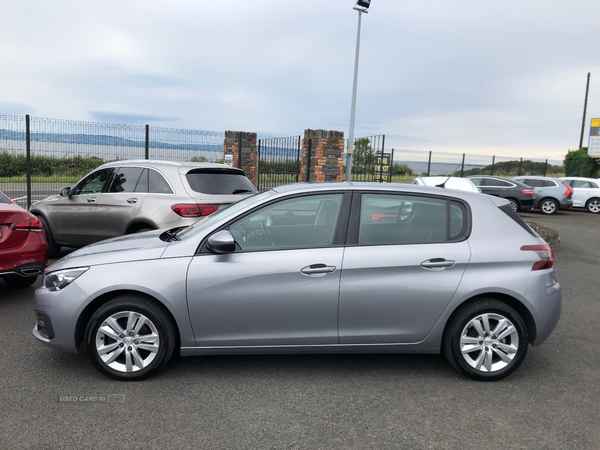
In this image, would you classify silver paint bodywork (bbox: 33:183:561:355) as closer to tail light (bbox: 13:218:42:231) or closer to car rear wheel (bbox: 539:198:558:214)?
tail light (bbox: 13:218:42:231)

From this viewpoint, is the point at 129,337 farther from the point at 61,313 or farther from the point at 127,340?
the point at 61,313

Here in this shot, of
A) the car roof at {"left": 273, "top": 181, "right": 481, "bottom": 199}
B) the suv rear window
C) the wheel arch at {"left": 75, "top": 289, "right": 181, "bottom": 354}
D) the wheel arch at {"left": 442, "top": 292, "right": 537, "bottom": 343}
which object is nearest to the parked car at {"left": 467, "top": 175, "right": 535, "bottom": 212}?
the suv rear window

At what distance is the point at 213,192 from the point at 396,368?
367 cm

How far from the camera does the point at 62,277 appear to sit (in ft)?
13.0

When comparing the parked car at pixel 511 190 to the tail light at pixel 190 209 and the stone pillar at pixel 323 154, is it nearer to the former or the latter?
the stone pillar at pixel 323 154

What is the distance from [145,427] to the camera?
3287 millimetres

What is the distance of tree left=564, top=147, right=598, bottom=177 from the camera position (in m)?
33.0

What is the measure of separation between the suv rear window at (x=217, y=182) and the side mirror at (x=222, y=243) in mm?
3083

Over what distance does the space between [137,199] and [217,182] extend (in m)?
1.15

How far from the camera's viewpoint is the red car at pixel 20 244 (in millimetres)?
5539

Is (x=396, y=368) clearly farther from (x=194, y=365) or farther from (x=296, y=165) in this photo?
(x=296, y=165)

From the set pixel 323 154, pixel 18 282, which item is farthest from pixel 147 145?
pixel 18 282

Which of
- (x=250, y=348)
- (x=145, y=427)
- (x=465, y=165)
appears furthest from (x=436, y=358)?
(x=465, y=165)

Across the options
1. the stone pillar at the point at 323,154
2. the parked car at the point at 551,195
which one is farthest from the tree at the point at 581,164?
the stone pillar at the point at 323,154
